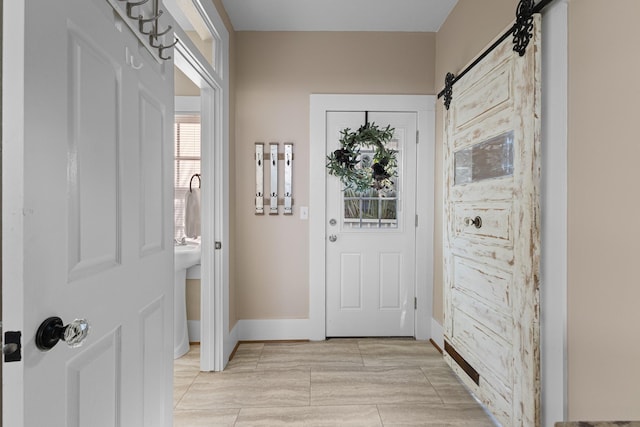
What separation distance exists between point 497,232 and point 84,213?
6.00 feet

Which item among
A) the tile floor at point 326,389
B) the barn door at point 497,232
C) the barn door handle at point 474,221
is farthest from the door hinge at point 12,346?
the barn door handle at point 474,221

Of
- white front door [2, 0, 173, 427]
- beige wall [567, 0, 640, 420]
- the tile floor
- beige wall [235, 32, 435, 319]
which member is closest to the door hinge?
white front door [2, 0, 173, 427]

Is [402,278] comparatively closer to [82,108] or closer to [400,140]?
[400,140]

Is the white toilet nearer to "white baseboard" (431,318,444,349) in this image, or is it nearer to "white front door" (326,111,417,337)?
"white front door" (326,111,417,337)

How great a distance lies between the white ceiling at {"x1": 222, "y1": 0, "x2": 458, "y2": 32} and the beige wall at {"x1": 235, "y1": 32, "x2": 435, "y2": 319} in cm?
8

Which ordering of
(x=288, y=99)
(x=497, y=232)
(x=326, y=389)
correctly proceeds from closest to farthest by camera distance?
(x=497, y=232) < (x=326, y=389) < (x=288, y=99)

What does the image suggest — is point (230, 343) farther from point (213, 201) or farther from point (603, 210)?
point (603, 210)

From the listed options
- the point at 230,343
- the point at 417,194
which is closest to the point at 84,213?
the point at 230,343

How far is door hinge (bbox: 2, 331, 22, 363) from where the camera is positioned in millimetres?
689

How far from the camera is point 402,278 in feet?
→ 10.2

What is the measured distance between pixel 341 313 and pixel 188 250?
142 cm

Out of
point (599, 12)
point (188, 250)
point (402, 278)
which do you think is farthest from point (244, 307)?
point (599, 12)

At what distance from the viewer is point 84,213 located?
922 mm

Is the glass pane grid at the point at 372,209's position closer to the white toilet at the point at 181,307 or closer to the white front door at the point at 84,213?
the white toilet at the point at 181,307
